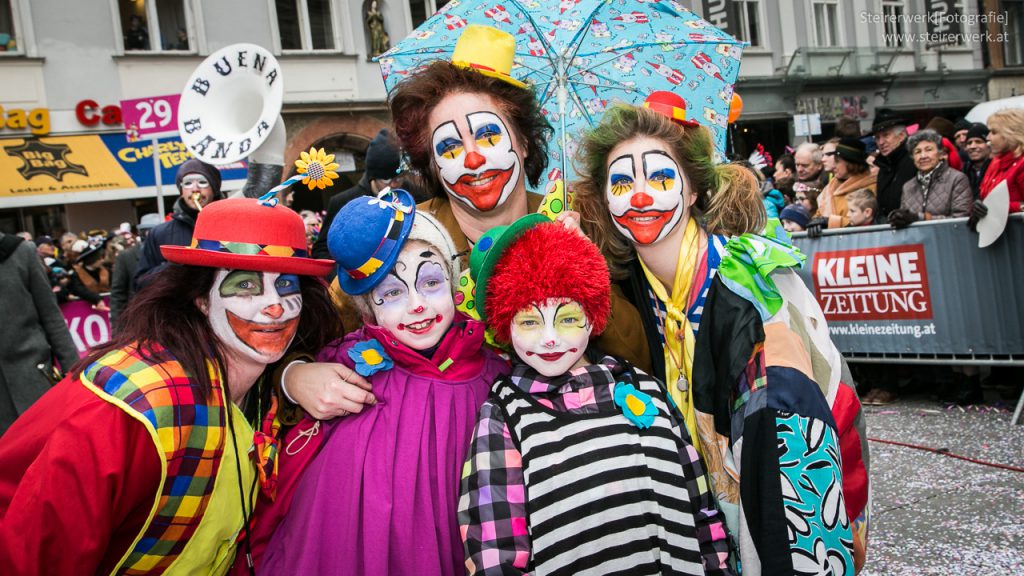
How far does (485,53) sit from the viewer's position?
8.12 feet

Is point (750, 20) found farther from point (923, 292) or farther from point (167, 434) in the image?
point (167, 434)

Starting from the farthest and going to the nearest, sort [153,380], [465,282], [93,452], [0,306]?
1. [0,306]
2. [465,282]
3. [153,380]
4. [93,452]

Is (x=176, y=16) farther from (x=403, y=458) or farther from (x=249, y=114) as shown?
(x=403, y=458)

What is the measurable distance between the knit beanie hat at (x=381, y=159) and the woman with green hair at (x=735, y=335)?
2.22m

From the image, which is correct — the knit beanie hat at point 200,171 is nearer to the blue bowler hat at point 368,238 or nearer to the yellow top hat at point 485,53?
the yellow top hat at point 485,53

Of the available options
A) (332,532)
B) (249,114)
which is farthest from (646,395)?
(249,114)

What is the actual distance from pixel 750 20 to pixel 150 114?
15619mm

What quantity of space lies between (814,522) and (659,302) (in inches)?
29.1

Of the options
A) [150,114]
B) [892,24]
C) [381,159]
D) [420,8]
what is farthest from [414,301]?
[892,24]

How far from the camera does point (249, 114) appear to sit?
4438mm

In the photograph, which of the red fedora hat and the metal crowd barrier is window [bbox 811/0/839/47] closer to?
the metal crowd barrier

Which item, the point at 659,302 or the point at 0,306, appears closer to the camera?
the point at 659,302

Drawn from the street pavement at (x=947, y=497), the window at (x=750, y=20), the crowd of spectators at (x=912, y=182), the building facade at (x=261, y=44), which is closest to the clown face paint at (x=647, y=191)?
the street pavement at (x=947, y=497)

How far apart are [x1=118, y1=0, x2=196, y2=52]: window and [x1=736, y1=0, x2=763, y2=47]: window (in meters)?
12.0
